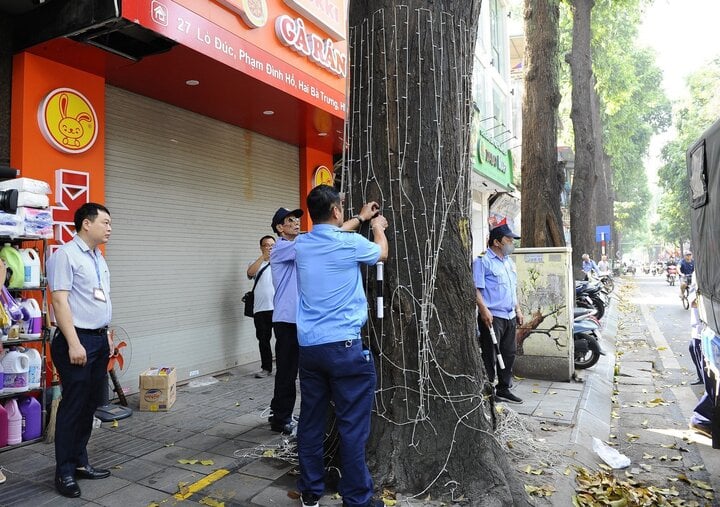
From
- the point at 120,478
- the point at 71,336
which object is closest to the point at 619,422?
the point at 120,478

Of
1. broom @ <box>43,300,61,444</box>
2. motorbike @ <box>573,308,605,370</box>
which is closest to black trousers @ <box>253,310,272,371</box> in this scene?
broom @ <box>43,300,61,444</box>

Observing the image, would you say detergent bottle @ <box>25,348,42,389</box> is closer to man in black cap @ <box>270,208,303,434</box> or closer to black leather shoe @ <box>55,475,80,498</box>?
black leather shoe @ <box>55,475,80,498</box>

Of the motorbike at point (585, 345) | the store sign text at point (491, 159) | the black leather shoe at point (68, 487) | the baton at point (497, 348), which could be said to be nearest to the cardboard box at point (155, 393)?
the black leather shoe at point (68, 487)

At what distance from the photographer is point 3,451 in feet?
13.4

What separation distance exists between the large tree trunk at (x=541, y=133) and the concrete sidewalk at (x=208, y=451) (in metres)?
3.32

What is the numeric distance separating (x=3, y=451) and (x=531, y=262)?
6.04 metres

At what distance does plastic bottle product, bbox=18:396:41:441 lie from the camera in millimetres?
4273

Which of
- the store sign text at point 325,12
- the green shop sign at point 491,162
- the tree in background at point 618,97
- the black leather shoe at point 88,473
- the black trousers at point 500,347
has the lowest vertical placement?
the black leather shoe at point 88,473

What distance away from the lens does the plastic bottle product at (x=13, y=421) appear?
163 inches

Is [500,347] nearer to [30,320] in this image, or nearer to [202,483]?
[202,483]

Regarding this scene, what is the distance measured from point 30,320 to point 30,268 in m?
0.44

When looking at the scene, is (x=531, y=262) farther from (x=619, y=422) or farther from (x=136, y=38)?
(x=136, y=38)

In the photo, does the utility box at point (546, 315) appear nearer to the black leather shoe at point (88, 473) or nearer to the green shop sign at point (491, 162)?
the green shop sign at point (491, 162)

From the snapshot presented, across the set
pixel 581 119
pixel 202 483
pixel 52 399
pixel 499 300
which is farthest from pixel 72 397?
pixel 581 119
